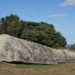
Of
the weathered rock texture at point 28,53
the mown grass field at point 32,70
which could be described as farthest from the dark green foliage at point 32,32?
the mown grass field at point 32,70

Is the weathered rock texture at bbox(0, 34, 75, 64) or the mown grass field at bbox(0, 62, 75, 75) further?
the weathered rock texture at bbox(0, 34, 75, 64)

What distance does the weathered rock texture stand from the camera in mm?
Answer: 12023

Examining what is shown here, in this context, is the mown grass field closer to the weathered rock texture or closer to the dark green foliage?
the weathered rock texture

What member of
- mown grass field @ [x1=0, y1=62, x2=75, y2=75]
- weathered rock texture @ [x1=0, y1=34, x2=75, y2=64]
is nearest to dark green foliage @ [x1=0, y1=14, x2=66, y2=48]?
weathered rock texture @ [x1=0, y1=34, x2=75, y2=64]

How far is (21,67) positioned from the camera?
11359 millimetres

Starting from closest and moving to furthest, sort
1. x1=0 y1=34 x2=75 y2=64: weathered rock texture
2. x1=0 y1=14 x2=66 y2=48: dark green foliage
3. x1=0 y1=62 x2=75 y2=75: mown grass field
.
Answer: x1=0 y1=62 x2=75 y2=75: mown grass field, x1=0 y1=34 x2=75 y2=64: weathered rock texture, x1=0 y1=14 x2=66 y2=48: dark green foliage

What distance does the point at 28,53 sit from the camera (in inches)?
497

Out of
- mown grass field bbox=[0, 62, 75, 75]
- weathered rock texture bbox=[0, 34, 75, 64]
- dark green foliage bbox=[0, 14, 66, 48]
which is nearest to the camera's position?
mown grass field bbox=[0, 62, 75, 75]

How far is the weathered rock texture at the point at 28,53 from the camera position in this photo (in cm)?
1202

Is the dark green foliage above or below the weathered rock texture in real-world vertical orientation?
above

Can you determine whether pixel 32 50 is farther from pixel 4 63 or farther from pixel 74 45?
pixel 74 45

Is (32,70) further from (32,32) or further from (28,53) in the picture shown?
(32,32)

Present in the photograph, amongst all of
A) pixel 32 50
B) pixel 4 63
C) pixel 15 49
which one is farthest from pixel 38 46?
pixel 4 63

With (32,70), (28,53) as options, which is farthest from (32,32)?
(32,70)
